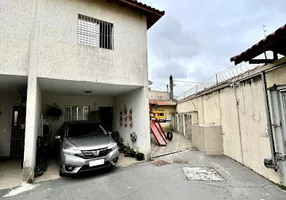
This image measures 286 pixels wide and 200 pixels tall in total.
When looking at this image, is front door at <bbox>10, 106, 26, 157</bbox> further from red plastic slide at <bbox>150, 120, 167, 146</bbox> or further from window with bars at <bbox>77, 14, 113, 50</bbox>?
red plastic slide at <bbox>150, 120, 167, 146</bbox>

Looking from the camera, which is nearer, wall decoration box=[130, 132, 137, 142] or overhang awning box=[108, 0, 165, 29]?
overhang awning box=[108, 0, 165, 29]

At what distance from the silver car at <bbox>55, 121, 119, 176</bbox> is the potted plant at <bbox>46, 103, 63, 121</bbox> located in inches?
109

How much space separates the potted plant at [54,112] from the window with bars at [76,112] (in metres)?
0.40

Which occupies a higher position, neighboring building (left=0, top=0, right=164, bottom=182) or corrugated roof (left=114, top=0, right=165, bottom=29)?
corrugated roof (left=114, top=0, right=165, bottom=29)

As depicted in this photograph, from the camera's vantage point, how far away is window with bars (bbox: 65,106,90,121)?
8.79m

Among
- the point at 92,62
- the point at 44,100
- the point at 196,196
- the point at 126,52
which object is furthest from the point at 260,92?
the point at 44,100

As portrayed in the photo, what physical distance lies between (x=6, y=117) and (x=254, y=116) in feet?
34.8

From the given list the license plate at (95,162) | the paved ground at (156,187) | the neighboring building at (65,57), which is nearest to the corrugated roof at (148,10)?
the neighboring building at (65,57)

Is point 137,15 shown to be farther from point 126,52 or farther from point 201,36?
point 201,36

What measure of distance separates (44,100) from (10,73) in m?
4.01

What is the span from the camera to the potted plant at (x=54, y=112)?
26.7ft

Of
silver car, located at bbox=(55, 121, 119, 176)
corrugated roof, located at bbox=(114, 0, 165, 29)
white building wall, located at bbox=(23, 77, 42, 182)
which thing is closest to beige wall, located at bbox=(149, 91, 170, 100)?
corrugated roof, located at bbox=(114, 0, 165, 29)

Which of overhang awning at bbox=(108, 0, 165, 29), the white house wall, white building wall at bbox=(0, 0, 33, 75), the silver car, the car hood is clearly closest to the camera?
white building wall at bbox=(0, 0, 33, 75)

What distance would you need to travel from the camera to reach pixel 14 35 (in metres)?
4.64
